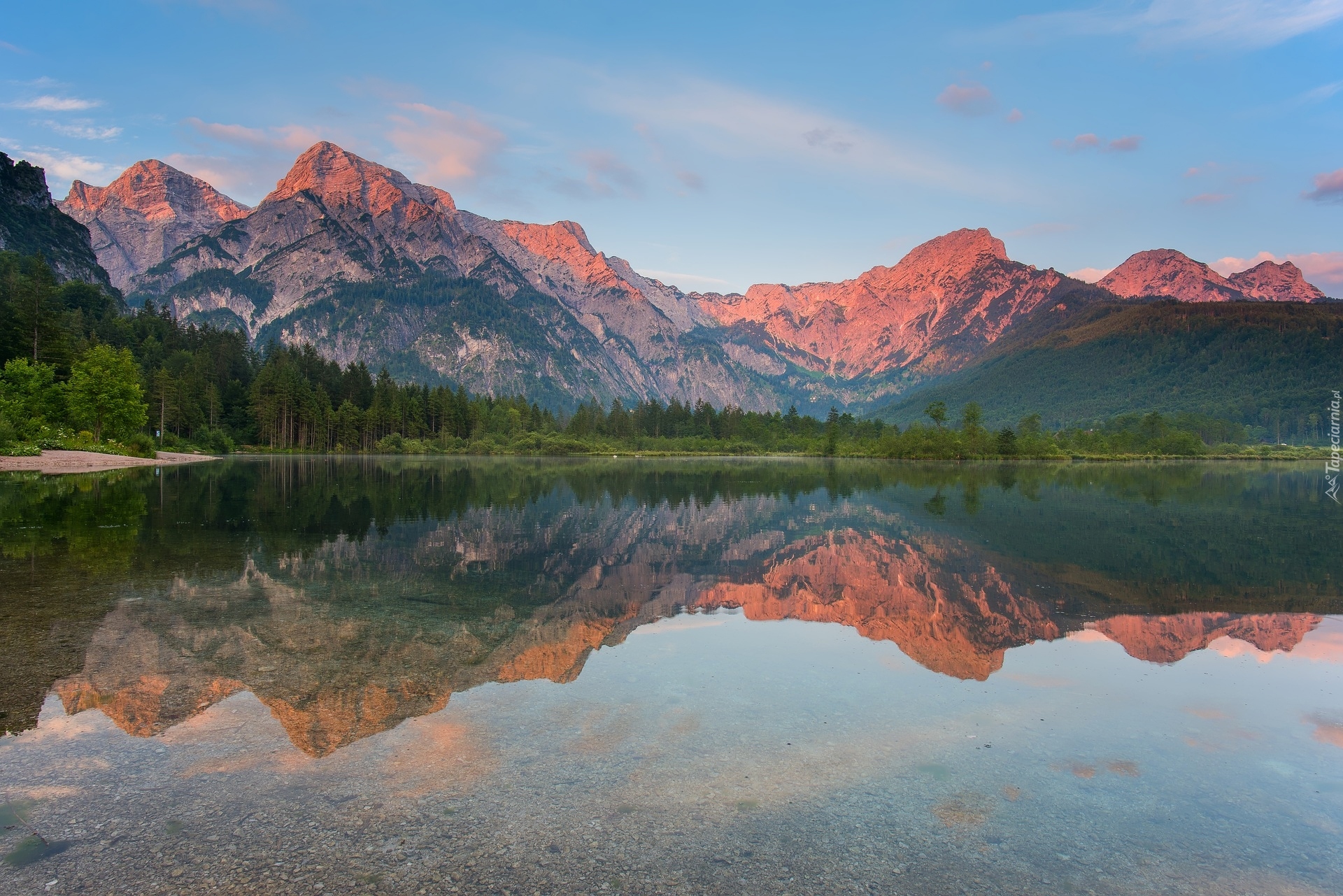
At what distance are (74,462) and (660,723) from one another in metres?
67.3

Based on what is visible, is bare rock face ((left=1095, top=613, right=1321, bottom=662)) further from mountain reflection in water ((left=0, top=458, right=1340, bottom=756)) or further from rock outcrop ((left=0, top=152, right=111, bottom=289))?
rock outcrop ((left=0, top=152, right=111, bottom=289))

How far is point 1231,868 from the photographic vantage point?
217 inches

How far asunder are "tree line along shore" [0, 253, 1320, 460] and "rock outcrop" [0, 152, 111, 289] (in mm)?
28965

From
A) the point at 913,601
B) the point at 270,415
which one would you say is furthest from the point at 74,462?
the point at 270,415

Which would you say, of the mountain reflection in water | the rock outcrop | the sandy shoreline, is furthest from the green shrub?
the rock outcrop

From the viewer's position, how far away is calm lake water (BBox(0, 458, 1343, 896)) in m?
5.45

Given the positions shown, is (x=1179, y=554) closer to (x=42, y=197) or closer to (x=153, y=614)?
(x=153, y=614)

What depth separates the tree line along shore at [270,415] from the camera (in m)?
69.0

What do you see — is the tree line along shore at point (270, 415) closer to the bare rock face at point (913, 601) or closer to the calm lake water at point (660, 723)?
the calm lake water at point (660, 723)

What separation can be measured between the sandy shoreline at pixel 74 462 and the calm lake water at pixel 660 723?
3984cm

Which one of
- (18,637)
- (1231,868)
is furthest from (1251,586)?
(18,637)

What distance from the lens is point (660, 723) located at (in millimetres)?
8297

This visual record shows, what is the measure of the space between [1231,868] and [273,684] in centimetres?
986

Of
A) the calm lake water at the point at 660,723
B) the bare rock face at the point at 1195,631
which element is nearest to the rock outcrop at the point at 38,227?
the calm lake water at the point at 660,723
